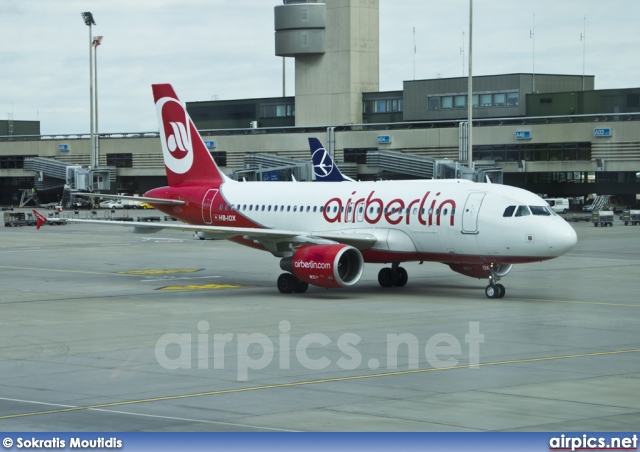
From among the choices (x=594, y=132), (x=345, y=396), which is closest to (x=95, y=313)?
(x=345, y=396)

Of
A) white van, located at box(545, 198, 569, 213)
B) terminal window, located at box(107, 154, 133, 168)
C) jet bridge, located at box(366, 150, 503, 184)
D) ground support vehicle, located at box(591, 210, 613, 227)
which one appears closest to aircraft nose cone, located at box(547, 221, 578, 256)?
ground support vehicle, located at box(591, 210, 613, 227)

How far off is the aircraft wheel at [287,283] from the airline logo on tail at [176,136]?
1016 cm

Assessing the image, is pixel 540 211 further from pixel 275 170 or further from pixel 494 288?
pixel 275 170

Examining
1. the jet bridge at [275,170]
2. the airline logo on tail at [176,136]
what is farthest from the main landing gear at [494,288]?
the jet bridge at [275,170]

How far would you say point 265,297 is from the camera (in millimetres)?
37312

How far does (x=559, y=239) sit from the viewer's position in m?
34.6

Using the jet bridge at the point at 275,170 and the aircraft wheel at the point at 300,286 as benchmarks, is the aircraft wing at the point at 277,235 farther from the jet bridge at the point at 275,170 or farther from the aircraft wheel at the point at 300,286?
the jet bridge at the point at 275,170

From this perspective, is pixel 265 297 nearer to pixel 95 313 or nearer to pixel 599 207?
pixel 95 313

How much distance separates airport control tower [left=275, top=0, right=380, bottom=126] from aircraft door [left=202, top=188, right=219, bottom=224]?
77.2 meters

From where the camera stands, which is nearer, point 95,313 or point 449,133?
point 95,313

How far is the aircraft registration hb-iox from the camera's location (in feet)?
117

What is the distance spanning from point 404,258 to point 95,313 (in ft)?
37.8

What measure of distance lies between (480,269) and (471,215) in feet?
9.43

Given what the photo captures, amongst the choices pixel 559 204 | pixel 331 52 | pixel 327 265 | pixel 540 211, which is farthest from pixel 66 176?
pixel 540 211
